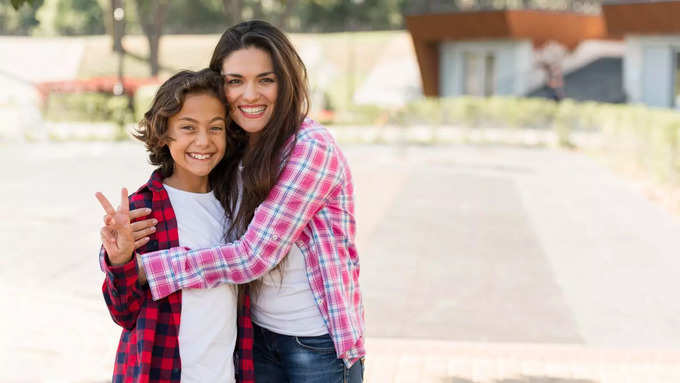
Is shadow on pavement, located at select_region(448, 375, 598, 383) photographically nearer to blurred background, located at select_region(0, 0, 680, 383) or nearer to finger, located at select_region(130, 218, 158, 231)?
blurred background, located at select_region(0, 0, 680, 383)

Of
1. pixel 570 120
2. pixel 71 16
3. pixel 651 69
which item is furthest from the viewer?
pixel 71 16

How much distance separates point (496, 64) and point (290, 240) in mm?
29015

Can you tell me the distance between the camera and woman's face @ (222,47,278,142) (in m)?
2.33

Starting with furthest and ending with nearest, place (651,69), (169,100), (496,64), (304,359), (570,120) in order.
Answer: (496,64) < (651,69) < (570,120) < (304,359) < (169,100)

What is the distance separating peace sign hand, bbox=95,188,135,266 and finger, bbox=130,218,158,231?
3cm

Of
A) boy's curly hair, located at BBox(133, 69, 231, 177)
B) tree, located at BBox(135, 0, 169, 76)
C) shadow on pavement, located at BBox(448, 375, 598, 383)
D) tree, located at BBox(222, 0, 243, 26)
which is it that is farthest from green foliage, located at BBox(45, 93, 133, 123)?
boy's curly hair, located at BBox(133, 69, 231, 177)

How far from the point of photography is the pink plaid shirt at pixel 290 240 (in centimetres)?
225

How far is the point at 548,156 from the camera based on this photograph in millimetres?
18375

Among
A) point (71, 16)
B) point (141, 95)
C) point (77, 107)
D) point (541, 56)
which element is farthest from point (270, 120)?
point (71, 16)

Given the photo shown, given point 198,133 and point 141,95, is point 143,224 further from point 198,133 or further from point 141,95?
point 141,95

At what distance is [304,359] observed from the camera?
7.97 feet

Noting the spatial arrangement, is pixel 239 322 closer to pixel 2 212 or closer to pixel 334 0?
pixel 2 212

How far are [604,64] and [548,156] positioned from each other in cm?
1516

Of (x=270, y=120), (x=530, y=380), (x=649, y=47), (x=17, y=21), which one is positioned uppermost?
(x=17, y=21)
